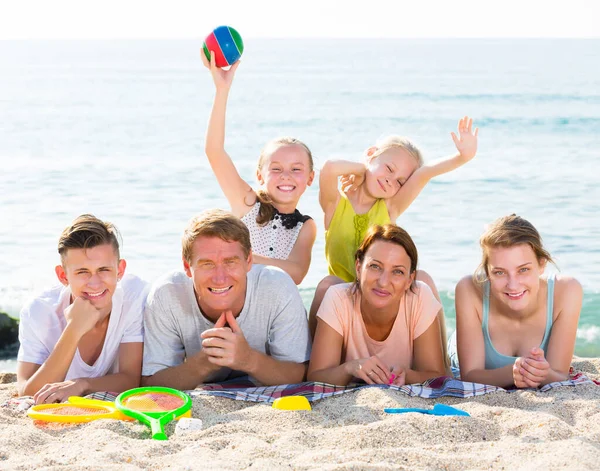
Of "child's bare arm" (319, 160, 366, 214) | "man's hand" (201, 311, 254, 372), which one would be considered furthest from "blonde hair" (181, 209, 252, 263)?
"child's bare arm" (319, 160, 366, 214)

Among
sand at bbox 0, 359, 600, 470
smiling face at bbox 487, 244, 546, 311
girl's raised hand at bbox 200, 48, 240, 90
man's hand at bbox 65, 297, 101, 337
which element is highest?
girl's raised hand at bbox 200, 48, 240, 90

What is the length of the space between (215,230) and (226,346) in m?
0.66

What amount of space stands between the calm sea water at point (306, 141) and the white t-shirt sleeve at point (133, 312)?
8.78 ft

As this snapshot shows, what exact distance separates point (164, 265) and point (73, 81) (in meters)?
30.7

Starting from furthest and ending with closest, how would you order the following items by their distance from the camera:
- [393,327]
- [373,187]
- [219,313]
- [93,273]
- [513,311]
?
1. [373,187]
2. [513,311]
3. [393,327]
4. [219,313]
5. [93,273]

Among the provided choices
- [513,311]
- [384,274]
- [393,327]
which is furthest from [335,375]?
[513,311]

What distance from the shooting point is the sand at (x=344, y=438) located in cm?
322

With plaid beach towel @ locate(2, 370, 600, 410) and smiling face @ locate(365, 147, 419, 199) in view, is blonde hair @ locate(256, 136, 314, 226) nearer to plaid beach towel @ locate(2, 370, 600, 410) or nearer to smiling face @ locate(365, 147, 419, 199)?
smiling face @ locate(365, 147, 419, 199)

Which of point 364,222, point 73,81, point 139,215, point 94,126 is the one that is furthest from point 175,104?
point 364,222

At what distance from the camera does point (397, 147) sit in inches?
225

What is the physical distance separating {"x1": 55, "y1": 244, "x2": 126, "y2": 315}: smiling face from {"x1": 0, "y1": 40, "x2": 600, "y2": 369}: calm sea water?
2.80m

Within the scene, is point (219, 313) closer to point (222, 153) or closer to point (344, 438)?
point (344, 438)

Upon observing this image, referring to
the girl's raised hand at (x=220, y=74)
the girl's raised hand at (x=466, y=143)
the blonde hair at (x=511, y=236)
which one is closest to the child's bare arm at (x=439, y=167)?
the girl's raised hand at (x=466, y=143)

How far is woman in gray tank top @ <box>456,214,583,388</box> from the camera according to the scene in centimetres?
464
